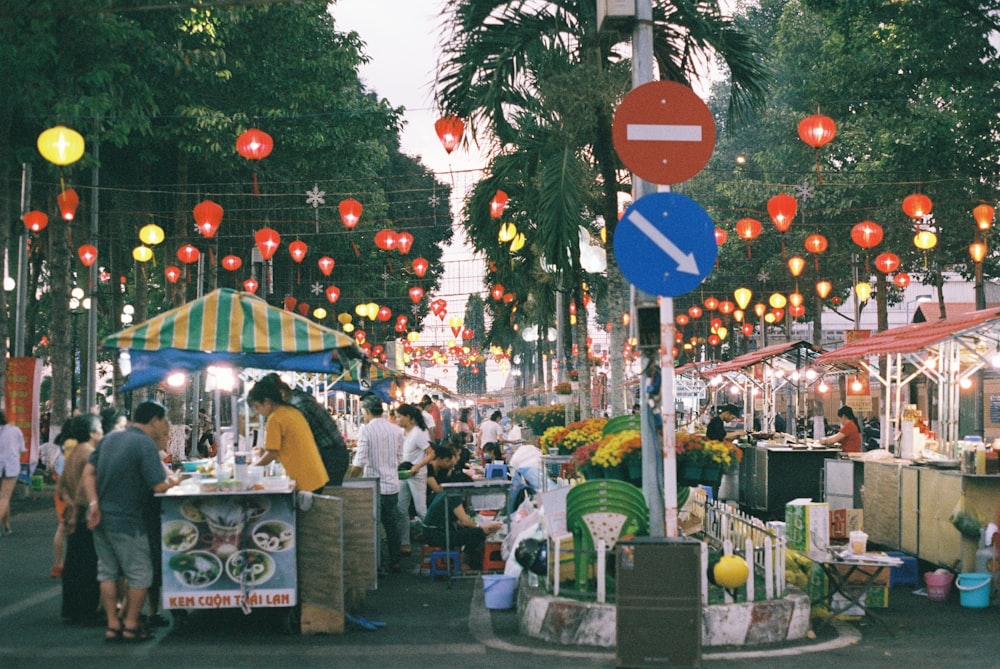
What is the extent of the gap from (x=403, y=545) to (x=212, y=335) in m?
5.48

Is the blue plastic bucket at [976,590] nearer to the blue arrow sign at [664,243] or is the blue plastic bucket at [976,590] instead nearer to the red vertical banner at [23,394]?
the blue arrow sign at [664,243]

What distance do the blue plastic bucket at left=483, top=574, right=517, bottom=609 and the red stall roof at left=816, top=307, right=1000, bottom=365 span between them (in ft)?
21.6

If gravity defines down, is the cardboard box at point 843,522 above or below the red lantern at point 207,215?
below

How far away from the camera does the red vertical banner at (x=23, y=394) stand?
23.1 metres

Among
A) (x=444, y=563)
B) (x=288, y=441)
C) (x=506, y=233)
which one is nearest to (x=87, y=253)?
(x=506, y=233)

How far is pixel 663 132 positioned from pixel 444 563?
22.4 ft

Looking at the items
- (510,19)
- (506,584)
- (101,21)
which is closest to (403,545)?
(506,584)

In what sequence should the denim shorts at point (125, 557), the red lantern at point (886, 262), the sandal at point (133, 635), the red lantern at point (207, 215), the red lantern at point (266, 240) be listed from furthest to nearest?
the red lantern at point (886, 262)
the red lantern at point (266, 240)
the red lantern at point (207, 215)
the sandal at point (133, 635)
the denim shorts at point (125, 557)

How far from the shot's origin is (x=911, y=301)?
2815 inches

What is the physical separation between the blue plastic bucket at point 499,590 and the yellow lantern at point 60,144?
911 centimetres

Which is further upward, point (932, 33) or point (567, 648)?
point (932, 33)

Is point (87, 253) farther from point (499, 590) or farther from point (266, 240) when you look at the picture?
point (499, 590)

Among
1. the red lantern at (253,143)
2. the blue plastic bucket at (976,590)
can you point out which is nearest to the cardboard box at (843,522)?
the blue plastic bucket at (976,590)

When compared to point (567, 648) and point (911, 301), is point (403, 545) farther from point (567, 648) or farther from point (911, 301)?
point (911, 301)
